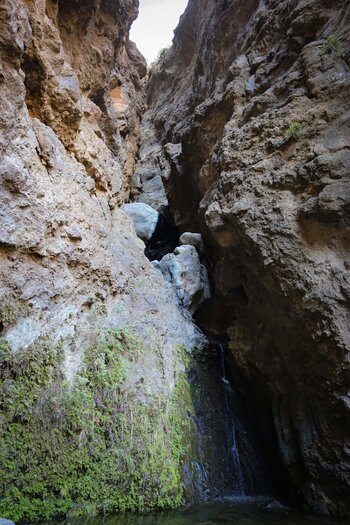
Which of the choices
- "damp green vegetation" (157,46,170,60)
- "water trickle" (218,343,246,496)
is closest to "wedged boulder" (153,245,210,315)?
"water trickle" (218,343,246,496)

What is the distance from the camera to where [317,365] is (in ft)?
20.6

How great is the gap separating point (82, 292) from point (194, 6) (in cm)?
1730

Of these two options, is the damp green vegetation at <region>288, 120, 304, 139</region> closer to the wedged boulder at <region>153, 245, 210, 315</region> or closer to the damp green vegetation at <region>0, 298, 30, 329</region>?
the wedged boulder at <region>153, 245, 210, 315</region>

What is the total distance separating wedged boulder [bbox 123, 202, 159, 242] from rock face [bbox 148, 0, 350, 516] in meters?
4.63

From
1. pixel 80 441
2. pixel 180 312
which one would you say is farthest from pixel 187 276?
pixel 80 441

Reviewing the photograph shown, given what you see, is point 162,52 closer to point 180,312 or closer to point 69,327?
point 180,312

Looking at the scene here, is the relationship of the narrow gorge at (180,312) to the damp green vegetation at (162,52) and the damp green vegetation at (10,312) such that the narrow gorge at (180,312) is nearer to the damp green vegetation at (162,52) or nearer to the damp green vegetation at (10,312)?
the damp green vegetation at (10,312)

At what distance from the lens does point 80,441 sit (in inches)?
220

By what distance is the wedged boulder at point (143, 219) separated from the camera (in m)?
14.5

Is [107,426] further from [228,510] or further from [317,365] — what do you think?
→ [317,365]

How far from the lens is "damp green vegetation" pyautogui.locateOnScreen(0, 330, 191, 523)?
16.5 ft

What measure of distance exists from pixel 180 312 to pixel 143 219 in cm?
638

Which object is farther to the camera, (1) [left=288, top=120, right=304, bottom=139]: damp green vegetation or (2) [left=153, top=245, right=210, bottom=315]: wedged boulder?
(2) [left=153, top=245, right=210, bottom=315]: wedged boulder

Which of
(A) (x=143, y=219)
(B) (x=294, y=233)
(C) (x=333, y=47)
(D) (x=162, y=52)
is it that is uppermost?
(D) (x=162, y=52)
